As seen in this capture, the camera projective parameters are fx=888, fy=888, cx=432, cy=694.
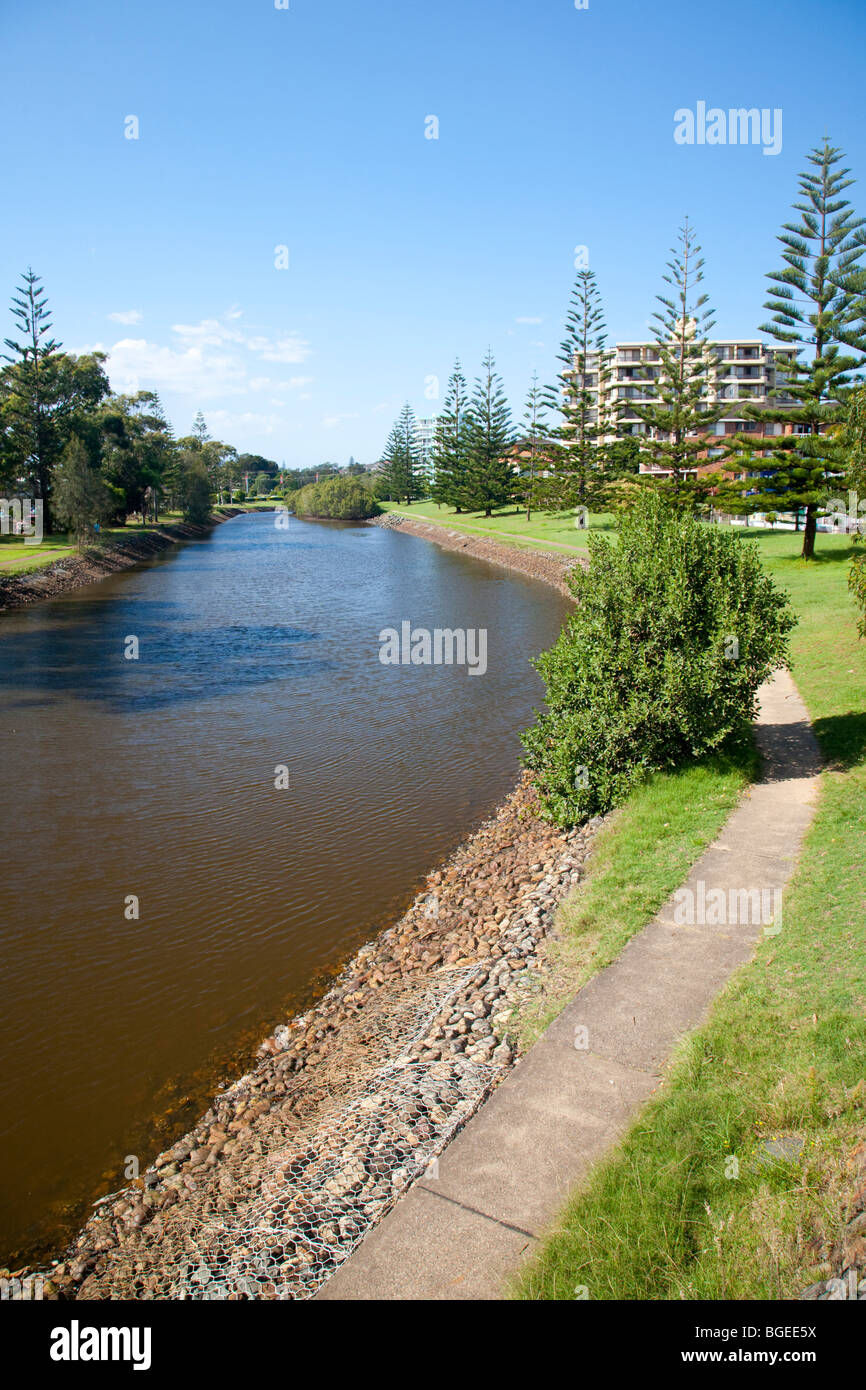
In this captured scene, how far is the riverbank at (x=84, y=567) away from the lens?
3241 cm

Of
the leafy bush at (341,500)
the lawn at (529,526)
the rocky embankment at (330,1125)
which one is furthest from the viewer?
the leafy bush at (341,500)

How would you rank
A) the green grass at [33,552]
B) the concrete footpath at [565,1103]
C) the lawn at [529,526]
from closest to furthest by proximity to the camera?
the concrete footpath at [565,1103] < the green grass at [33,552] < the lawn at [529,526]

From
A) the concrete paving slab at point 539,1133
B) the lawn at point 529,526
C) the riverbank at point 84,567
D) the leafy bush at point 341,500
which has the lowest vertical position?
the concrete paving slab at point 539,1133

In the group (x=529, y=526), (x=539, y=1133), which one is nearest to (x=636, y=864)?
(x=539, y=1133)

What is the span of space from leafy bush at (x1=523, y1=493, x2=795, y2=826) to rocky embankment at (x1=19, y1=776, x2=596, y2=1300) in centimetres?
182

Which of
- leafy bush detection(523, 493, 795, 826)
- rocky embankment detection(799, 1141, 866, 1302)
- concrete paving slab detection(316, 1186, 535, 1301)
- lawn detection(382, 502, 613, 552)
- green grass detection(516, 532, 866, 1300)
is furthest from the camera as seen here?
lawn detection(382, 502, 613, 552)

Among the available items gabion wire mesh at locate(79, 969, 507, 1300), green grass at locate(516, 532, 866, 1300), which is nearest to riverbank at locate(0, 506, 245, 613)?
gabion wire mesh at locate(79, 969, 507, 1300)

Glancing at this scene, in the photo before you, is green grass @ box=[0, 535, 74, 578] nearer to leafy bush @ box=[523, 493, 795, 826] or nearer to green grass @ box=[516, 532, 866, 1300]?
leafy bush @ box=[523, 493, 795, 826]

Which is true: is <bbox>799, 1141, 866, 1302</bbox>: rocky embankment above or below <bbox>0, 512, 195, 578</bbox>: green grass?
below

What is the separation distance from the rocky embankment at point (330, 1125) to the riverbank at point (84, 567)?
2715 cm

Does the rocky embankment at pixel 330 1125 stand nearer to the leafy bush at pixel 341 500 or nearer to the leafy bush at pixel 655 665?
the leafy bush at pixel 655 665

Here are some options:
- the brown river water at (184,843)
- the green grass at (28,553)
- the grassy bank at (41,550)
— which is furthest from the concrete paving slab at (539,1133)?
the grassy bank at (41,550)

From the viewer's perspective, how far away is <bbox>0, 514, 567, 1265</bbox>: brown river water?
6781 millimetres
